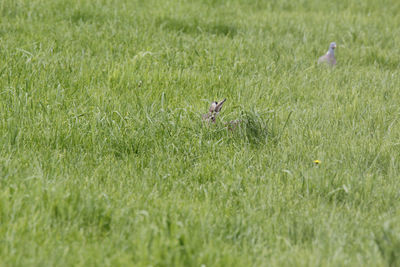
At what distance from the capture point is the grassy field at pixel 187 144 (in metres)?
2.54

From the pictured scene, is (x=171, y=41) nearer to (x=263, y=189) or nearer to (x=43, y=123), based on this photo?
(x=43, y=123)

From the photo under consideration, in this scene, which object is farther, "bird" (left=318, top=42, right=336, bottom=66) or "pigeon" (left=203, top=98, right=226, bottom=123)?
"bird" (left=318, top=42, right=336, bottom=66)

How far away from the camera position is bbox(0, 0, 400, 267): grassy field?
2539mm

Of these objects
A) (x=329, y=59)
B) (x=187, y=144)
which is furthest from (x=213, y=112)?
(x=329, y=59)

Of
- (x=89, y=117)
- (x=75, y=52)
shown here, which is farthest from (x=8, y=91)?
(x=75, y=52)

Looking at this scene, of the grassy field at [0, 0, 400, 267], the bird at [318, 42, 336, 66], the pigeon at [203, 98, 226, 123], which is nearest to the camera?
the grassy field at [0, 0, 400, 267]

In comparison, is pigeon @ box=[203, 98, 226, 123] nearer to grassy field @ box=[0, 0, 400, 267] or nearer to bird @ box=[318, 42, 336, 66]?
grassy field @ box=[0, 0, 400, 267]

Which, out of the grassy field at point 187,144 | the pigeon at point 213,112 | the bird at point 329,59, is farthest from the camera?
the bird at point 329,59

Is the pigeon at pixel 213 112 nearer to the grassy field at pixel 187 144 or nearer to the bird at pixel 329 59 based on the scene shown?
the grassy field at pixel 187 144

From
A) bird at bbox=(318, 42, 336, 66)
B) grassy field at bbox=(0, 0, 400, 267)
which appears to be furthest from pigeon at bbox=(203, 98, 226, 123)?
bird at bbox=(318, 42, 336, 66)

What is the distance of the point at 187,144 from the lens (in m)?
3.62

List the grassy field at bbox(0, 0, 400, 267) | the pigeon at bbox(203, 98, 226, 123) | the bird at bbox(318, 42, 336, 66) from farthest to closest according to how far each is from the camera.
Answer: the bird at bbox(318, 42, 336, 66)
the pigeon at bbox(203, 98, 226, 123)
the grassy field at bbox(0, 0, 400, 267)

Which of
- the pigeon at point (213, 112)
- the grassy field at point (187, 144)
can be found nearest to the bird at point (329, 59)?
the grassy field at point (187, 144)

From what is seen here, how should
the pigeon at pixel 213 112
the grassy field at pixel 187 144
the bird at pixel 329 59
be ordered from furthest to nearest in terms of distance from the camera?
1. the bird at pixel 329 59
2. the pigeon at pixel 213 112
3. the grassy field at pixel 187 144
